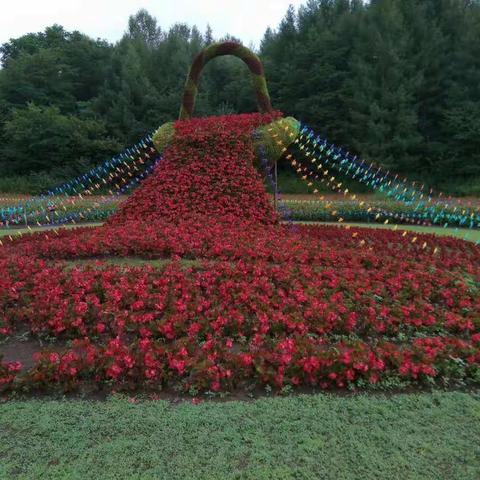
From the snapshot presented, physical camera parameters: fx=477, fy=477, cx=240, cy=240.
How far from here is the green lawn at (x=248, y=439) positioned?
2.46 metres

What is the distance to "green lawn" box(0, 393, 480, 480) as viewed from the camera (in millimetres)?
2465

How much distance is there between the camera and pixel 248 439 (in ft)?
8.86

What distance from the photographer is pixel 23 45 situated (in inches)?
1455

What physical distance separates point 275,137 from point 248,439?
7.22 m

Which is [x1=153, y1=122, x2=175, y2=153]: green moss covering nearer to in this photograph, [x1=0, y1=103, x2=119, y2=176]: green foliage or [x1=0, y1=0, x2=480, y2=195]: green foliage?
[x1=0, y1=0, x2=480, y2=195]: green foliage

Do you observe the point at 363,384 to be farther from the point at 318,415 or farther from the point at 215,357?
the point at 215,357

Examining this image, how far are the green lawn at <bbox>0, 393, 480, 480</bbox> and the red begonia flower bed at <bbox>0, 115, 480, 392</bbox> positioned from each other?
27 centimetres

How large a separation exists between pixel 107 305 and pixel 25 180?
25.3 meters

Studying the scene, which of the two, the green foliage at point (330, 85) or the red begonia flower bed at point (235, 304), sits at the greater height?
the green foliage at point (330, 85)

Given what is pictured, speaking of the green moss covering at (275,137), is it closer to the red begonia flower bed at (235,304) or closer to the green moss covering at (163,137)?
the red begonia flower bed at (235,304)

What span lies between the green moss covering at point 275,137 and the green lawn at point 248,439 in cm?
671

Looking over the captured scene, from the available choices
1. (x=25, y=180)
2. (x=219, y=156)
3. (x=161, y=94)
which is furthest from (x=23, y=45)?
(x=219, y=156)

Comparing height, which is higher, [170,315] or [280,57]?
[280,57]

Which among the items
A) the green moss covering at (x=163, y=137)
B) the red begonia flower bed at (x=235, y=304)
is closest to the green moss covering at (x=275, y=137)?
the red begonia flower bed at (x=235, y=304)
